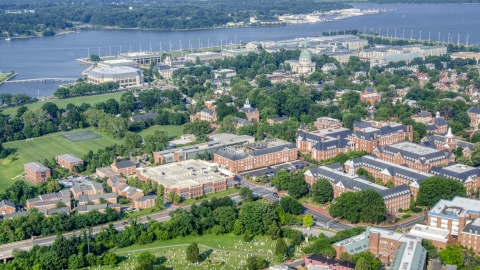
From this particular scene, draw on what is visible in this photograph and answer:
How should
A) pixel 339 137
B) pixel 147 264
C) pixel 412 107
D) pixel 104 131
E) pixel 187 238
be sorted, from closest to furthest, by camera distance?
pixel 147 264
pixel 187 238
pixel 339 137
pixel 104 131
pixel 412 107

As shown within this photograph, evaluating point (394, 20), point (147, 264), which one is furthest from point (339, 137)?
point (394, 20)

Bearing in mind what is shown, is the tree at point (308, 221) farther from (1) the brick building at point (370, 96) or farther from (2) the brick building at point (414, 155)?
(1) the brick building at point (370, 96)

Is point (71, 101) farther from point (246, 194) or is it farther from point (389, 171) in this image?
point (389, 171)

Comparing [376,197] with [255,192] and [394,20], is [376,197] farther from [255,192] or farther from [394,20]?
[394,20]

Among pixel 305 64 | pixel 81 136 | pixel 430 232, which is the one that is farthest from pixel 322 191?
pixel 305 64

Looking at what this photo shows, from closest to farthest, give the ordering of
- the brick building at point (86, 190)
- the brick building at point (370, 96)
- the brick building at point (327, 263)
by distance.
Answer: the brick building at point (327, 263), the brick building at point (86, 190), the brick building at point (370, 96)

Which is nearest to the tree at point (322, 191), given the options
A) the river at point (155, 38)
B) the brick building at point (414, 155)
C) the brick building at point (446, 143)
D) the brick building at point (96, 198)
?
the brick building at point (414, 155)
